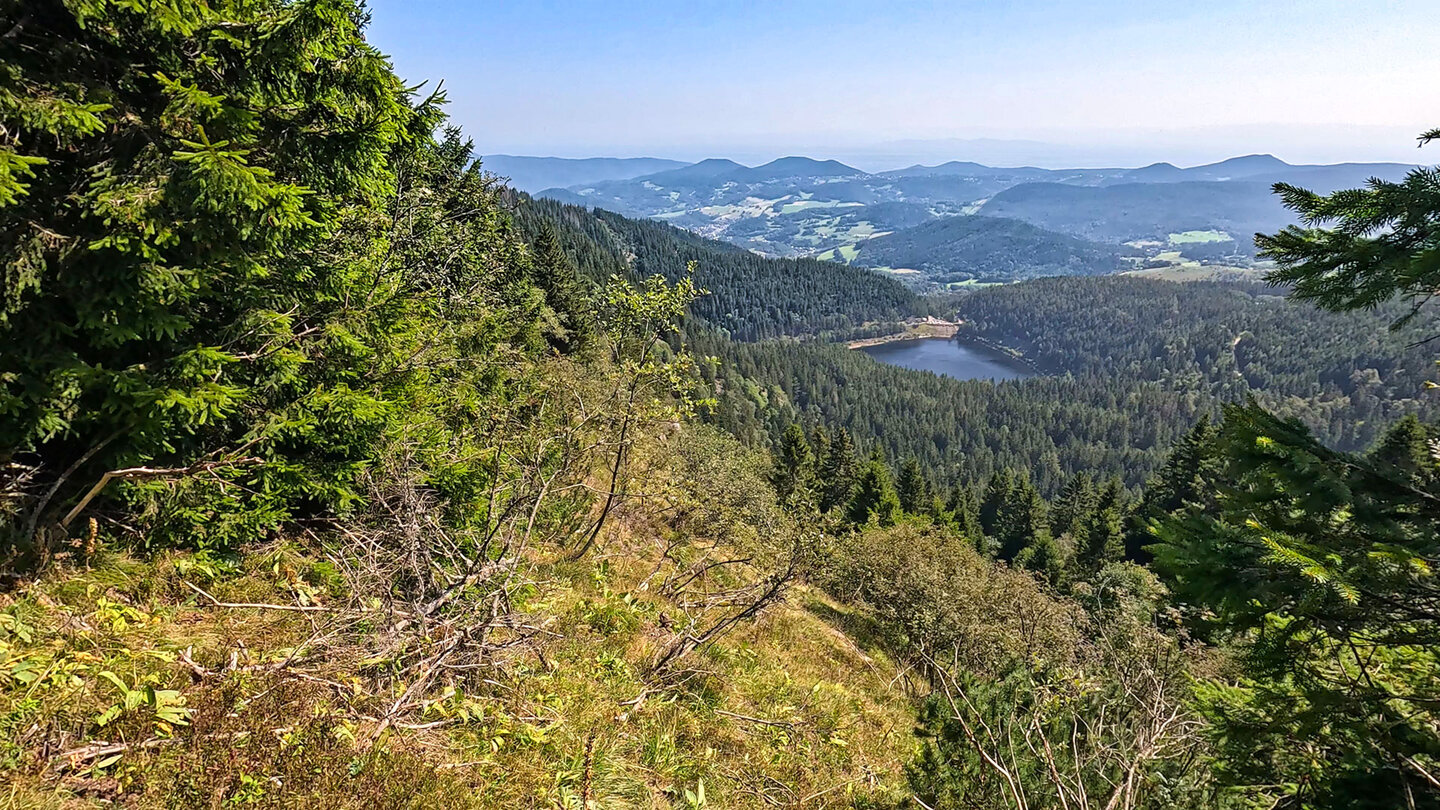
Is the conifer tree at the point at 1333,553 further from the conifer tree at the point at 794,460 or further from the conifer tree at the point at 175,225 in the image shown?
the conifer tree at the point at 794,460

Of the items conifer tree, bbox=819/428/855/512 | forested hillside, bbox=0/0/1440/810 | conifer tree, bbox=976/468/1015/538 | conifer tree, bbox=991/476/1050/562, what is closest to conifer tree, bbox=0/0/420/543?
forested hillside, bbox=0/0/1440/810

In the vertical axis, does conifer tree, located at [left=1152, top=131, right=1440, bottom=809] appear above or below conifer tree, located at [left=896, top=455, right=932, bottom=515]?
above

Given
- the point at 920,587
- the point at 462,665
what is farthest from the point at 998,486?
the point at 462,665

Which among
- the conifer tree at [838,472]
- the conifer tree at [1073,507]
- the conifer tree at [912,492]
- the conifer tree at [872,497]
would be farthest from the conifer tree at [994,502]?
the conifer tree at [872,497]

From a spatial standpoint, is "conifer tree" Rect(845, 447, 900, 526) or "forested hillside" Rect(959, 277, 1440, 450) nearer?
"conifer tree" Rect(845, 447, 900, 526)

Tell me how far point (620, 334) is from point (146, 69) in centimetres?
582

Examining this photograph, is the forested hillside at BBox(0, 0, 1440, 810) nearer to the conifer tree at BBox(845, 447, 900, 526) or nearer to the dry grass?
the dry grass

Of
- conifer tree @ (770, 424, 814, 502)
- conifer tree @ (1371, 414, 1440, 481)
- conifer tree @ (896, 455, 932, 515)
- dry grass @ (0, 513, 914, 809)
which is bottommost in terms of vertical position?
conifer tree @ (896, 455, 932, 515)

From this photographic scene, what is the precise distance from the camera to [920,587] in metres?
20.7

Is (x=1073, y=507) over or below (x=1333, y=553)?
below

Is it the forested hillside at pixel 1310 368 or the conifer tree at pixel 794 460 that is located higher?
the conifer tree at pixel 794 460

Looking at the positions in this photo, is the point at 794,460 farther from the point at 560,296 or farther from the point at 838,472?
the point at 560,296

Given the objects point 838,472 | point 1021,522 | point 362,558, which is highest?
point 362,558

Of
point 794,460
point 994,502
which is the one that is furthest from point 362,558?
point 994,502
